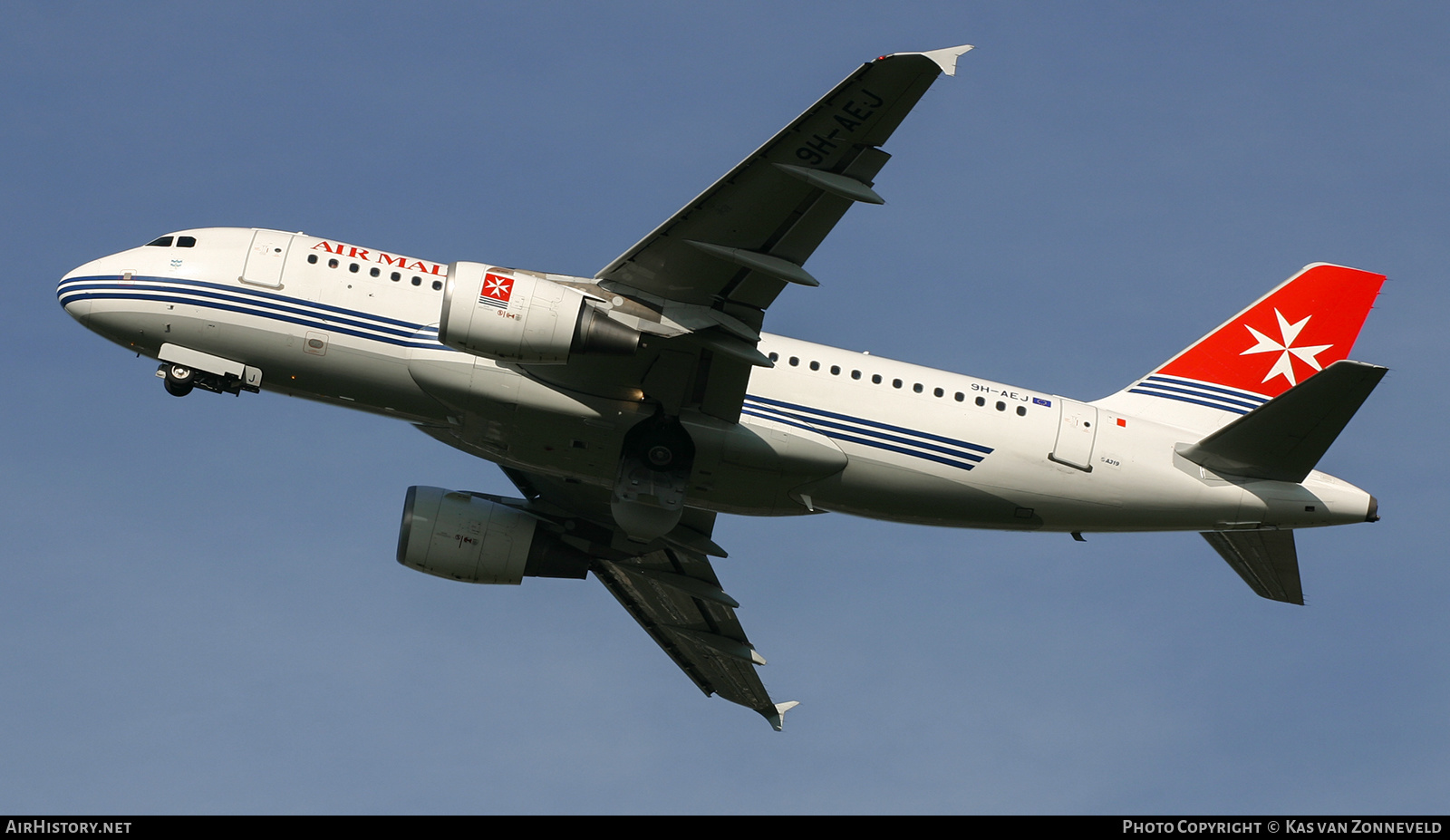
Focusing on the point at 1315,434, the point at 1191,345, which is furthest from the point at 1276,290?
the point at 1315,434

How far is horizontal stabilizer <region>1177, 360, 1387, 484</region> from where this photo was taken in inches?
1112

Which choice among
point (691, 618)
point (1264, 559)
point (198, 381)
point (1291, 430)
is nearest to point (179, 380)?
point (198, 381)

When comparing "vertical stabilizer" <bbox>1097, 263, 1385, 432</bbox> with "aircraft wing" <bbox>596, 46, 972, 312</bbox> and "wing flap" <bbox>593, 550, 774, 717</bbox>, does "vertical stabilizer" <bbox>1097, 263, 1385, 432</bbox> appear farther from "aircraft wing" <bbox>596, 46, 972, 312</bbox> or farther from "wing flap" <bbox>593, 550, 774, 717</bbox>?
"aircraft wing" <bbox>596, 46, 972, 312</bbox>

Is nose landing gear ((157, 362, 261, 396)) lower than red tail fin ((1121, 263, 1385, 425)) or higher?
lower

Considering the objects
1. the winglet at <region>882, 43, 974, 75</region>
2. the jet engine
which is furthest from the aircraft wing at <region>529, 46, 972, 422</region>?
the jet engine

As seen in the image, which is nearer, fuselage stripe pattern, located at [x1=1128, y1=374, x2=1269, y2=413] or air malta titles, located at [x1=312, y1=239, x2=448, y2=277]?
air malta titles, located at [x1=312, y1=239, x2=448, y2=277]

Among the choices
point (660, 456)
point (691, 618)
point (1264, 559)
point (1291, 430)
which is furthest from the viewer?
point (691, 618)

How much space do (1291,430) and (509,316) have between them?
56.6ft

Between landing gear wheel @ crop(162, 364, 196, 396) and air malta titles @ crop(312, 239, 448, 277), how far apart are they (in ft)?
13.0

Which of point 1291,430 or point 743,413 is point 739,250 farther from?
point 1291,430

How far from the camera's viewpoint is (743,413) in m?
30.3
